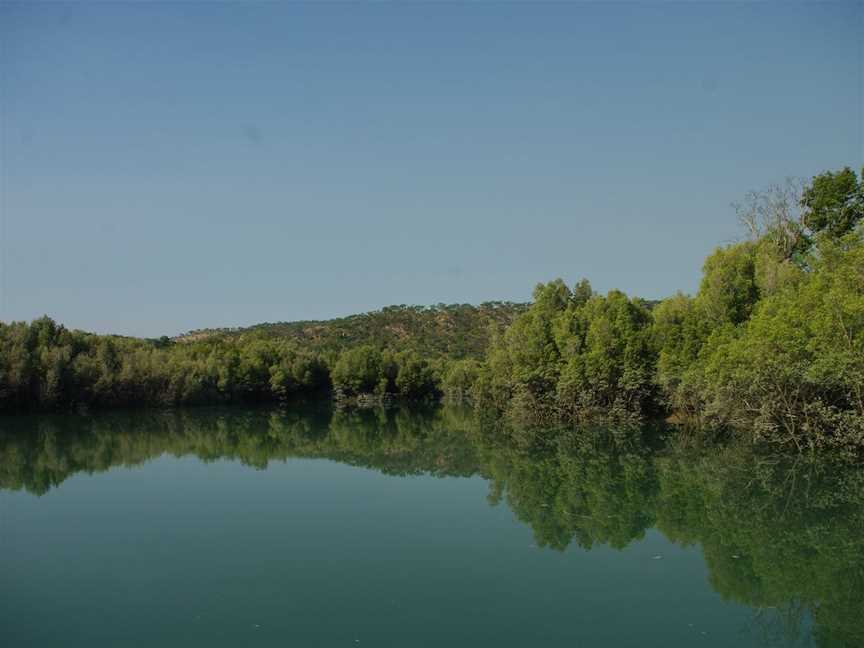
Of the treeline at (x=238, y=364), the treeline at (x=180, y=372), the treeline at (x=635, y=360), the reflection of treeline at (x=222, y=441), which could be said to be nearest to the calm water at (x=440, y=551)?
the reflection of treeline at (x=222, y=441)

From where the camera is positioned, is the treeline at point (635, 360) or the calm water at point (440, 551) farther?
→ the treeline at point (635, 360)

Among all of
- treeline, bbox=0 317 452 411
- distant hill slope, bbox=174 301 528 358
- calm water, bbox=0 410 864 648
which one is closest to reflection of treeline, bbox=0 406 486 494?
calm water, bbox=0 410 864 648

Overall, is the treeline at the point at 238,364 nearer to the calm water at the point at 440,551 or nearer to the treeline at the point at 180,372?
the treeline at the point at 180,372

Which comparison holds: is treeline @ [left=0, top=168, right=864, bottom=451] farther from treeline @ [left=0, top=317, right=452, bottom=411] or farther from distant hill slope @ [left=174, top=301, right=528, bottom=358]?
distant hill slope @ [left=174, top=301, right=528, bottom=358]

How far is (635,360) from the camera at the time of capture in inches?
1497

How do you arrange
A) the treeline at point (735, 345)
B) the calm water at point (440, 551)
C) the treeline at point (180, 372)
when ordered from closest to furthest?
the calm water at point (440, 551) → the treeline at point (735, 345) → the treeline at point (180, 372)

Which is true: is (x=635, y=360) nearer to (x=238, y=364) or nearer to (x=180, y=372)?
(x=180, y=372)

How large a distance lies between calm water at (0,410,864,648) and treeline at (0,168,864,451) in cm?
301

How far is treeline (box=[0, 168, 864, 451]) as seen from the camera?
2452cm

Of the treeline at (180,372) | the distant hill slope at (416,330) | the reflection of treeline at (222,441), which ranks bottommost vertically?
the reflection of treeline at (222,441)

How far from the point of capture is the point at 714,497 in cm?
1950

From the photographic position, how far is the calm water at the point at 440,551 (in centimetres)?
1038

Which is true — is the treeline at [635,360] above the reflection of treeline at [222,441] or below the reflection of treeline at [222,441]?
above

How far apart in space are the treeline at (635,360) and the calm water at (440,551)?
301cm
